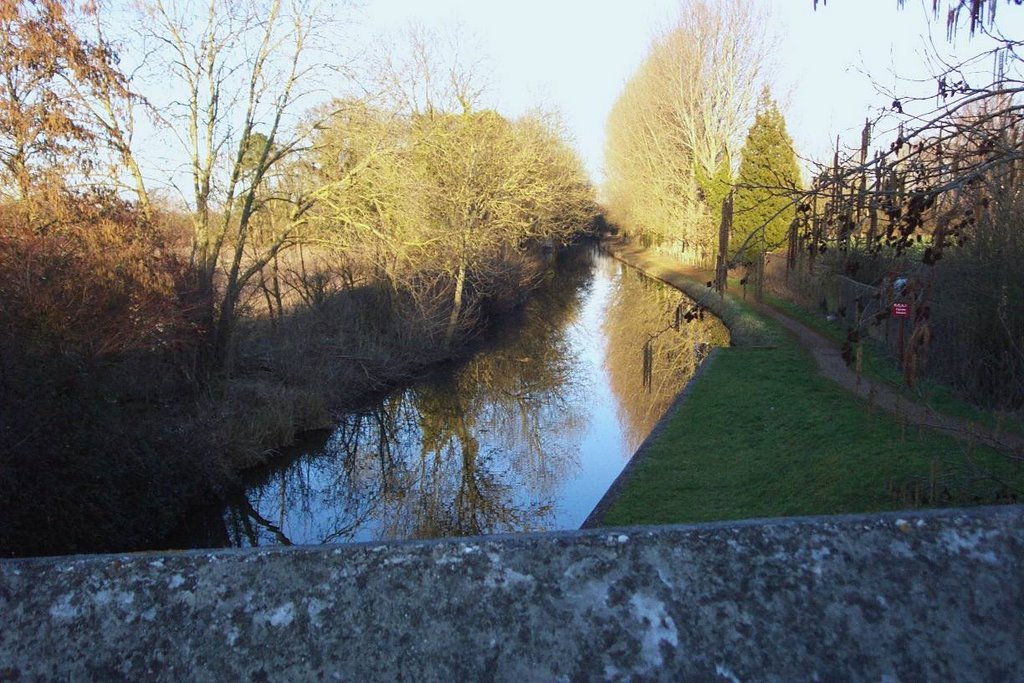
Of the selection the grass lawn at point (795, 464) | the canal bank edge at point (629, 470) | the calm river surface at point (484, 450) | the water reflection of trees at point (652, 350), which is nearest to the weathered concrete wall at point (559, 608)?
the grass lawn at point (795, 464)

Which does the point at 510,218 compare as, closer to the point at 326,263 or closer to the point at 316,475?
the point at 326,263

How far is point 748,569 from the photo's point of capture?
2.26 m

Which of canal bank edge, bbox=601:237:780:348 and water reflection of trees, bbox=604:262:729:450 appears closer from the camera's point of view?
water reflection of trees, bbox=604:262:729:450

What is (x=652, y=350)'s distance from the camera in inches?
658

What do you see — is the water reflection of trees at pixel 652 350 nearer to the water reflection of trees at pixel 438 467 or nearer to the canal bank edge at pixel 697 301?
the canal bank edge at pixel 697 301

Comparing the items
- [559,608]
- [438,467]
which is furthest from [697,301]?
[438,467]

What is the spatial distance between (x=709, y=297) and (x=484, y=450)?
17764mm

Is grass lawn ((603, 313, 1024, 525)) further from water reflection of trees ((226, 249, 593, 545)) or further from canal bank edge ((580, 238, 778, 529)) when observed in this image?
water reflection of trees ((226, 249, 593, 545))

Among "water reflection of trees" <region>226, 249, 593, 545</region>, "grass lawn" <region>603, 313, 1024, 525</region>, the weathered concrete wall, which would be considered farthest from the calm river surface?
the weathered concrete wall

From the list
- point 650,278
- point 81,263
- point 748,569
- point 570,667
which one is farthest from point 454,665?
point 650,278

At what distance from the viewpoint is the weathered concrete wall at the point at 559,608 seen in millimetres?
2135

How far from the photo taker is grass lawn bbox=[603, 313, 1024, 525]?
28.5 ft

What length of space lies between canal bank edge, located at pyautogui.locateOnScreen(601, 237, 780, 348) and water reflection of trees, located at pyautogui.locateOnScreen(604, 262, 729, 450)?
21.9 inches

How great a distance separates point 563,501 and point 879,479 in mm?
5234
